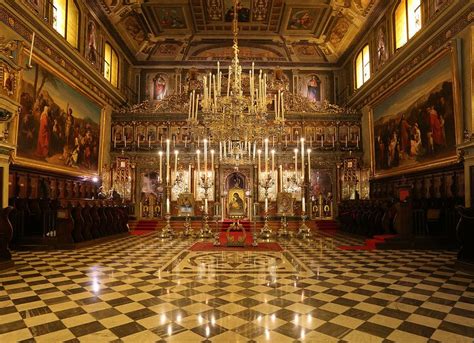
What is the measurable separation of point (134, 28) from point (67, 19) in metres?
5.25

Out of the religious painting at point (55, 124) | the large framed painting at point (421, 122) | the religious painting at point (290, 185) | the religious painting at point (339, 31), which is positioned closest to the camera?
the large framed painting at point (421, 122)

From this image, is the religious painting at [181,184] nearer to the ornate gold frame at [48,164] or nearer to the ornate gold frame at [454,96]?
the ornate gold frame at [48,164]

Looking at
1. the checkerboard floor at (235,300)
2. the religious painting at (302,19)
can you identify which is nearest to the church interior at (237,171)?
the checkerboard floor at (235,300)

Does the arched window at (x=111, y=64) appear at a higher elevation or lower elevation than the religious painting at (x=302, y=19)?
lower

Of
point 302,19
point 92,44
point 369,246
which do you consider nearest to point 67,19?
point 92,44

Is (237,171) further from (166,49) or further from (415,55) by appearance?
(415,55)

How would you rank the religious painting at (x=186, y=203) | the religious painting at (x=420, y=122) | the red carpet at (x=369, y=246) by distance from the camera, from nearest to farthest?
the red carpet at (x=369, y=246) < the religious painting at (x=420, y=122) < the religious painting at (x=186, y=203)

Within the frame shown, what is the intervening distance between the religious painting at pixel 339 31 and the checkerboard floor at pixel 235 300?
14.0m

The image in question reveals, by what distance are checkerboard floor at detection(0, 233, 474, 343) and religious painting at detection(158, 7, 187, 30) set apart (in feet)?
46.3

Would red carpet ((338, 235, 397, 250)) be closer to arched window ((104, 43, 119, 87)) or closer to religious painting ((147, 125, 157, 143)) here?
religious painting ((147, 125, 157, 143))

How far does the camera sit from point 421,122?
1164 centimetres

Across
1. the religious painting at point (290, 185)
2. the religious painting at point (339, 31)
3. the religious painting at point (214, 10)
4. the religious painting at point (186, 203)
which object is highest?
the religious painting at point (214, 10)

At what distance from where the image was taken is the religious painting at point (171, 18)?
55.0ft

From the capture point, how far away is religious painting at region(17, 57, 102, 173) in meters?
10.4
